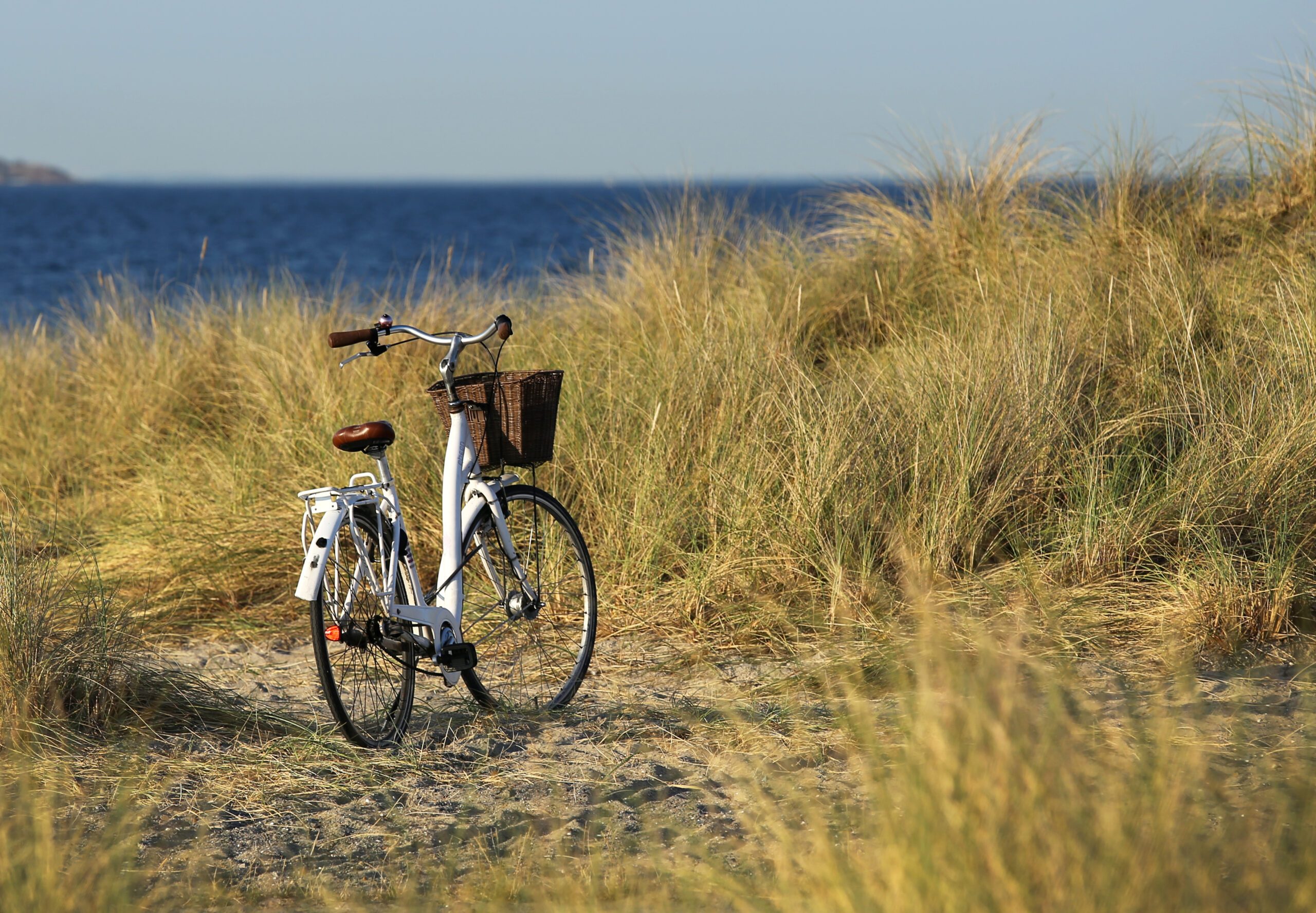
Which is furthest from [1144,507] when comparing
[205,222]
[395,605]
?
[205,222]

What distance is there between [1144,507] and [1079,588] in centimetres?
49

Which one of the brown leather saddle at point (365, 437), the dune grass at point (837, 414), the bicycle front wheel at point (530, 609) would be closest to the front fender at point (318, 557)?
the brown leather saddle at point (365, 437)

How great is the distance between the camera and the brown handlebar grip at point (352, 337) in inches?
140

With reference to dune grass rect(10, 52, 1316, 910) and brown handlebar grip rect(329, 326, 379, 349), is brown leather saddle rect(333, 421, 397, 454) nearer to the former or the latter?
brown handlebar grip rect(329, 326, 379, 349)

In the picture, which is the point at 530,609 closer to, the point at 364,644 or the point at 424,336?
the point at 364,644

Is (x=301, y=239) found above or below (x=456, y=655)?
above

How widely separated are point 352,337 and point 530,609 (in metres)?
1.14

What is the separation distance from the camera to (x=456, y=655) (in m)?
3.74

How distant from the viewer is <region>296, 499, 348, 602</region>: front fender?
3311 mm

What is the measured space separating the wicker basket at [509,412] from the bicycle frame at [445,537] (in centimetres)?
6

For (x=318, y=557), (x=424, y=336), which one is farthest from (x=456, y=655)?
(x=424, y=336)

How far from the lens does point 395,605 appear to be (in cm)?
361

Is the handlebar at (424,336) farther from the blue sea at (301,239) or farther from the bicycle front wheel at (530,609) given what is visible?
the blue sea at (301,239)

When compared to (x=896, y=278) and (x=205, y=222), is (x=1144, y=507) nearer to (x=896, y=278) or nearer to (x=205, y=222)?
(x=896, y=278)
